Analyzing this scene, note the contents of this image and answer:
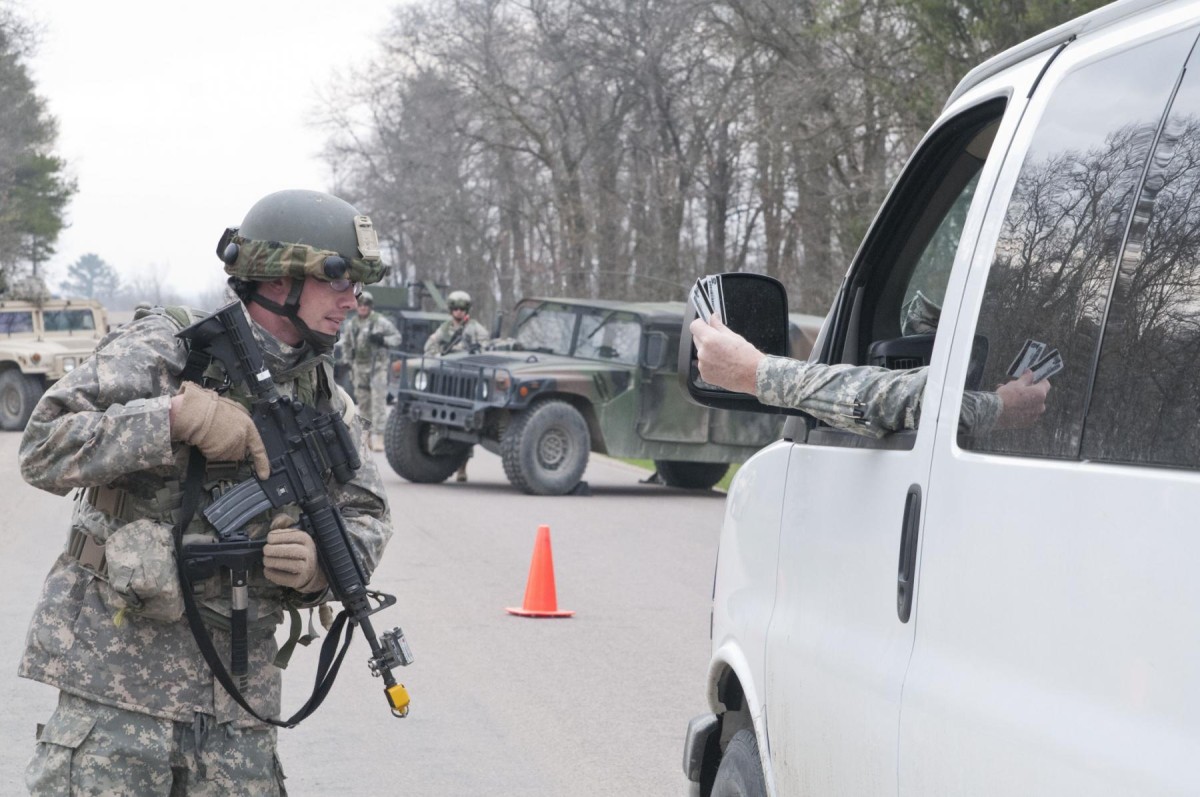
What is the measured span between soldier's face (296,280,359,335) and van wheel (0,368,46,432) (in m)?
20.7

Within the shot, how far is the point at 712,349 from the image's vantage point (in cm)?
282

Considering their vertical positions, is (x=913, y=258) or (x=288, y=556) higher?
(x=913, y=258)

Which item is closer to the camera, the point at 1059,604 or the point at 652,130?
the point at 1059,604

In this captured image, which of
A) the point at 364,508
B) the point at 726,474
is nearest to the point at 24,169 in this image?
the point at 726,474

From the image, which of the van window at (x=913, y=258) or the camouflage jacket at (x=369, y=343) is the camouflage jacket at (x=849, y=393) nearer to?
the van window at (x=913, y=258)

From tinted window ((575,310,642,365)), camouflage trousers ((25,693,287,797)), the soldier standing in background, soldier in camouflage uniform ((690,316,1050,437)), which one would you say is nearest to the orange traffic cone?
camouflage trousers ((25,693,287,797))

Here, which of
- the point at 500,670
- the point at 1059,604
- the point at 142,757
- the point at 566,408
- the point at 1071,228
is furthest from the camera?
the point at 566,408

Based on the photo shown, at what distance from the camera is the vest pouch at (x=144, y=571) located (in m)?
3.04

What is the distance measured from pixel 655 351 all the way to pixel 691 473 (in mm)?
2174

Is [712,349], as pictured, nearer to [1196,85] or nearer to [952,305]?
[952,305]

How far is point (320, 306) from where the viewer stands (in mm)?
3297

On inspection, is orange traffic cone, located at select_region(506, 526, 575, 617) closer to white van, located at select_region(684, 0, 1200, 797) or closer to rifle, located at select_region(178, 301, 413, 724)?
rifle, located at select_region(178, 301, 413, 724)

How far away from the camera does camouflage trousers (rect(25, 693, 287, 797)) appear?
120 inches

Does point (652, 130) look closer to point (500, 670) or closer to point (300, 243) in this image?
point (500, 670)
